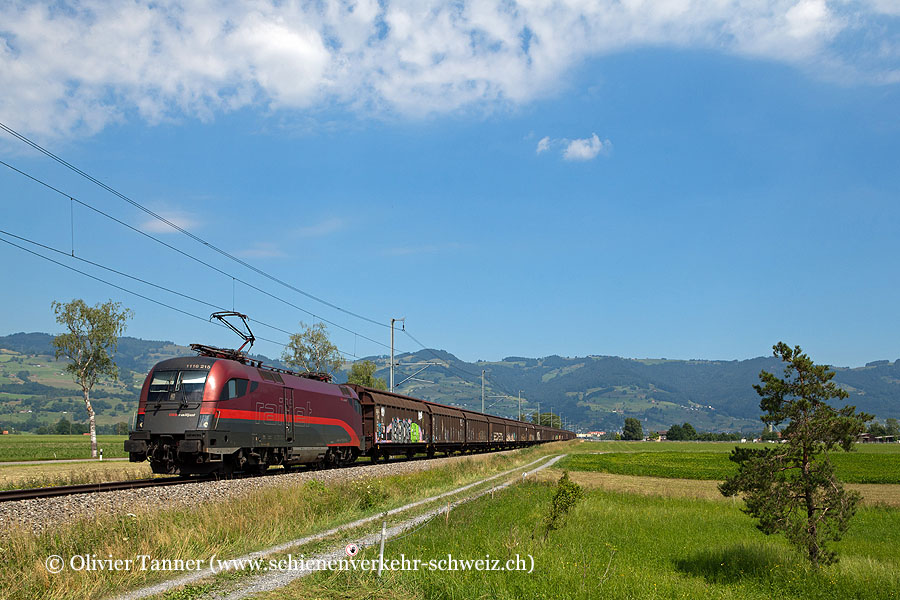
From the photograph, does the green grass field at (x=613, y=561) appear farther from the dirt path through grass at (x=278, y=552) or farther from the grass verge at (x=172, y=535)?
the grass verge at (x=172, y=535)

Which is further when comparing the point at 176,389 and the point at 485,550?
the point at 176,389

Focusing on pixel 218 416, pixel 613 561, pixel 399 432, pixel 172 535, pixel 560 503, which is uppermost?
pixel 218 416

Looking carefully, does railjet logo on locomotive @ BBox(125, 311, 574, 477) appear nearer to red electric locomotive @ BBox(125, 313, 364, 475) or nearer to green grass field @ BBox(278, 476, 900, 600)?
red electric locomotive @ BBox(125, 313, 364, 475)

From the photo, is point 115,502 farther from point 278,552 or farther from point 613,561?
point 613,561

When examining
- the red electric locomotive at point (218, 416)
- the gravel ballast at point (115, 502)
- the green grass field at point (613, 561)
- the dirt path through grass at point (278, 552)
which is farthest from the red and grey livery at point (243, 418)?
the green grass field at point (613, 561)

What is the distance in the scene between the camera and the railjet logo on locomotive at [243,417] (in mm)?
25656

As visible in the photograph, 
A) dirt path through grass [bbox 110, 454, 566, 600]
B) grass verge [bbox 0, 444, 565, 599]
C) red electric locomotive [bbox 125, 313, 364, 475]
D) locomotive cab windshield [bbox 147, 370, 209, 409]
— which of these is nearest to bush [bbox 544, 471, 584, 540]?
dirt path through grass [bbox 110, 454, 566, 600]

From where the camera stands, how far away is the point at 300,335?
326 ft

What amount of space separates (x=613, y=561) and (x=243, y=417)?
16.5 meters

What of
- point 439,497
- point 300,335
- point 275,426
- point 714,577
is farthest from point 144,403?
point 300,335

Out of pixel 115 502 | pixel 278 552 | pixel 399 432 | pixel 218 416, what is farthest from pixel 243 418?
pixel 399 432

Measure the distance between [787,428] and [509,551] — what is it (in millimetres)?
8077

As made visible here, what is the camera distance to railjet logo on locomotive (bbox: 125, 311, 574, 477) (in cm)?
2566

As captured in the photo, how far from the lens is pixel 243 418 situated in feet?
90.9
